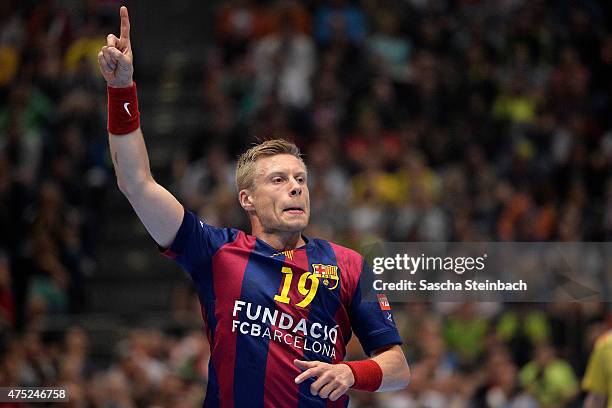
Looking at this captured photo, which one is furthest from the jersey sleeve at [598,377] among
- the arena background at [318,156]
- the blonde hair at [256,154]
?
the arena background at [318,156]

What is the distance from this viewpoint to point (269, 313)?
5137 mm

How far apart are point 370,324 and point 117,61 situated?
5.85 feet

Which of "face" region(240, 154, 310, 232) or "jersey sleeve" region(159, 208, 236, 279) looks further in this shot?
"face" region(240, 154, 310, 232)

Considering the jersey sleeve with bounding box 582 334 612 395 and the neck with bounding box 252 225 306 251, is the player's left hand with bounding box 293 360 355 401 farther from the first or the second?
Answer: the jersey sleeve with bounding box 582 334 612 395

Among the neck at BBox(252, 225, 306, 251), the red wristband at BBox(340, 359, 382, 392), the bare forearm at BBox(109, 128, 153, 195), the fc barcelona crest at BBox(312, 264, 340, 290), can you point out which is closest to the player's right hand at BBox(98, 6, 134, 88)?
the bare forearm at BBox(109, 128, 153, 195)

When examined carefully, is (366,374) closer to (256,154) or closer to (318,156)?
(256,154)

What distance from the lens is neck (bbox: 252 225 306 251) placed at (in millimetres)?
5441

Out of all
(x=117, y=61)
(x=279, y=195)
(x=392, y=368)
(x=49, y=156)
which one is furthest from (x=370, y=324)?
(x=49, y=156)

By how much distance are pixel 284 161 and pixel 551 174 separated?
30.6ft

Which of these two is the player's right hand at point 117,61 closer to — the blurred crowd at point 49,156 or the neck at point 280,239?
the neck at point 280,239

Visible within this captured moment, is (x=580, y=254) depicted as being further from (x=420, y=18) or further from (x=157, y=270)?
(x=420, y=18)

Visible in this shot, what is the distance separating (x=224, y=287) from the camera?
204 inches

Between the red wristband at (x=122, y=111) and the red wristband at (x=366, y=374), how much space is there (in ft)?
4.86

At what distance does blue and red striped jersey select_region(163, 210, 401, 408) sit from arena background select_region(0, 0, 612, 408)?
4.78 m
